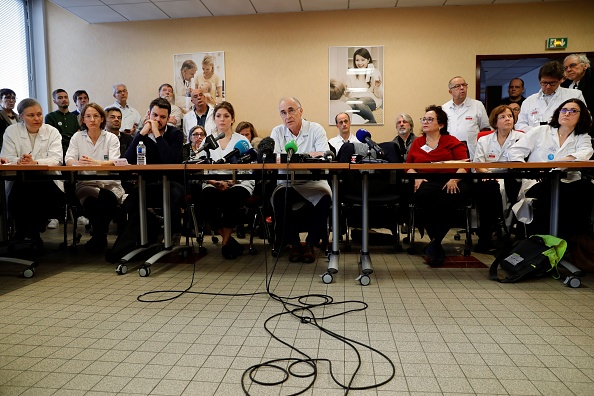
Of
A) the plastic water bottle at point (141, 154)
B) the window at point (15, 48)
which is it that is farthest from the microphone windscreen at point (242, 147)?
the window at point (15, 48)

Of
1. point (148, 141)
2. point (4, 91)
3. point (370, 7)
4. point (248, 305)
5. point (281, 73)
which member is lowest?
point (248, 305)

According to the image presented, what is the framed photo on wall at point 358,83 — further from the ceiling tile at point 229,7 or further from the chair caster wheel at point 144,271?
the chair caster wheel at point 144,271

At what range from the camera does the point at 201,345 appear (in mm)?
1583

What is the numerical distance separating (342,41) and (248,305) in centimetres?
438

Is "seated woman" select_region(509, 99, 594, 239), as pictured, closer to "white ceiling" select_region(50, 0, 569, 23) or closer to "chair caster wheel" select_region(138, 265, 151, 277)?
"chair caster wheel" select_region(138, 265, 151, 277)

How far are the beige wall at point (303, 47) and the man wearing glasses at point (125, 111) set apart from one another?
1.48 feet

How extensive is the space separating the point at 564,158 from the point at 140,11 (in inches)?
204

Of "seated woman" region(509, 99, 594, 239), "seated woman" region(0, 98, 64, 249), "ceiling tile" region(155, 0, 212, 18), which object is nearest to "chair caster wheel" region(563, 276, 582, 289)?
"seated woman" region(509, 99, 594, 239)

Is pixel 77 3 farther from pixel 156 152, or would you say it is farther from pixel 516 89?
pixel 516 89

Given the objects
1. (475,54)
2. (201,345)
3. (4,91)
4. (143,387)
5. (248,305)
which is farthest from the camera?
(475,54)

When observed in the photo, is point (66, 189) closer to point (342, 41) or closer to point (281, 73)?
point (281, 73)

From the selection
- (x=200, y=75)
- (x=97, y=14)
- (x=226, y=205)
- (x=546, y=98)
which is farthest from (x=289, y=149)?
(x=97, y=14)

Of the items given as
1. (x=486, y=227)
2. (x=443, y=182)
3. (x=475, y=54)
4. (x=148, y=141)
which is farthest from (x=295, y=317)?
(x=475, y=54)

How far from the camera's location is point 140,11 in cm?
537
